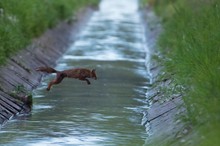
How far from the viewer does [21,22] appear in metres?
19.6

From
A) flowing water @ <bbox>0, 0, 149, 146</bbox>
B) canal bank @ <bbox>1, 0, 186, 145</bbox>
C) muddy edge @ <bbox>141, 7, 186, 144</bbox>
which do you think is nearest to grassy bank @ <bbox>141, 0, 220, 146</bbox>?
muddy edge @ <bbox>141, 7, 186, 144</bbox>

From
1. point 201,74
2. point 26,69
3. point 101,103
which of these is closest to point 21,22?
point 26,69

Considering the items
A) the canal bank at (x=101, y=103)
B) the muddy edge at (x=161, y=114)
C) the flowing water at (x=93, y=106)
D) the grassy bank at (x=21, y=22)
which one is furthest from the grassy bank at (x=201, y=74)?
the grassy bank at (x=21, y=22)

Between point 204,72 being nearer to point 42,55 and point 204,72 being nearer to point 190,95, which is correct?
point 190,95

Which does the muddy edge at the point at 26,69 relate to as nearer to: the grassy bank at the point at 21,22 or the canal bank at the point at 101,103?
the canal bank at the point at 101,103

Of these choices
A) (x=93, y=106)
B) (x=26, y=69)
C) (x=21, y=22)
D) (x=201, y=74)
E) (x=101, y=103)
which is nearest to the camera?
(x=201, y=74)

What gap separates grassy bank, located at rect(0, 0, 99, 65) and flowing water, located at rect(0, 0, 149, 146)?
1.10 meters

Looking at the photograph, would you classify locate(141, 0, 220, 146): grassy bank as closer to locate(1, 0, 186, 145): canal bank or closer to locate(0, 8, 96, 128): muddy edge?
locate(1, 0, 186, 145): canal bank

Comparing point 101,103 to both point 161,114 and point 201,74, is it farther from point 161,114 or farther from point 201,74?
point 201,74

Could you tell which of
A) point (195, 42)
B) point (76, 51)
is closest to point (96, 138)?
point (195, 42)

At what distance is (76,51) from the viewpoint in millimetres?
25188

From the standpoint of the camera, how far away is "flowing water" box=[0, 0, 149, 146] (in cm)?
1154

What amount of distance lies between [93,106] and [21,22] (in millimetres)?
5916

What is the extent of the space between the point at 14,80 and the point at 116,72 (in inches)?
185
